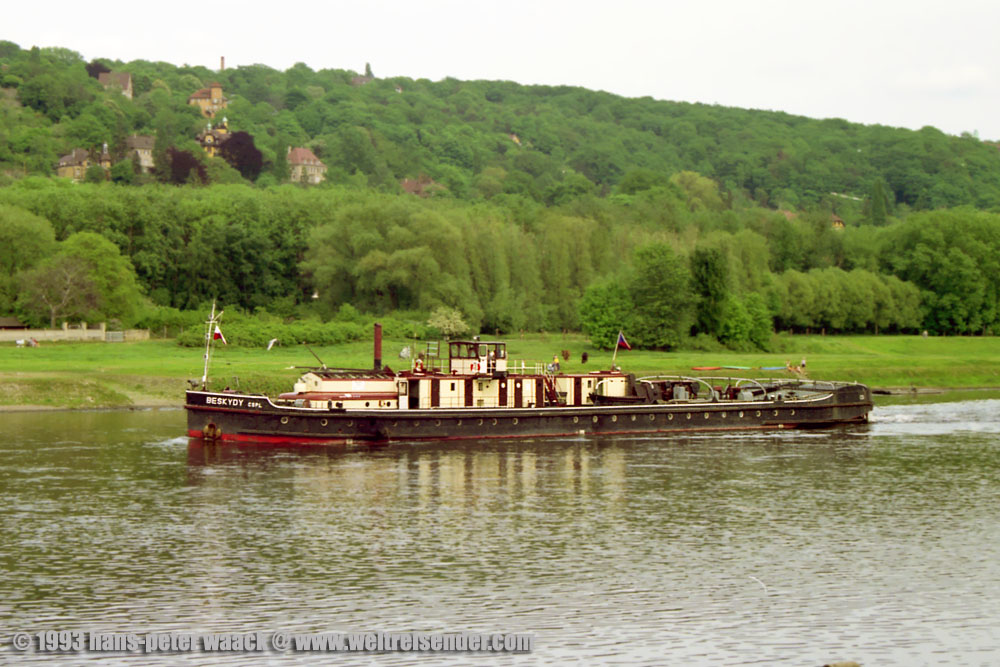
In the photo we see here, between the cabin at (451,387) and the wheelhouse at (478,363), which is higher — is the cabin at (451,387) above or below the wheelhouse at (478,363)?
below

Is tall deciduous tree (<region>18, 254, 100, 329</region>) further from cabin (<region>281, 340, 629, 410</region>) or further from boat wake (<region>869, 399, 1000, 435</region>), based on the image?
boat wake (<region>869, 399, 1000, 435</region>)

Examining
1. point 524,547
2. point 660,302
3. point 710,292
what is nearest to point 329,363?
point 660,302

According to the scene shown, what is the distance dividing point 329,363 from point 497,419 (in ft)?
98.5

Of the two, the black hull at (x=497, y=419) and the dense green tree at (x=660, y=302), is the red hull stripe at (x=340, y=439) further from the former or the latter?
the dense green tree at (x=660, y=302)

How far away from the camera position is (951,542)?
133 ft

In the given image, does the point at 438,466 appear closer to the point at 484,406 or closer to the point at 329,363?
the point at 484,406

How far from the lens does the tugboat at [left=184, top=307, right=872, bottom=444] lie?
211 ft

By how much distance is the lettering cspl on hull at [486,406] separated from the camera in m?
64.4

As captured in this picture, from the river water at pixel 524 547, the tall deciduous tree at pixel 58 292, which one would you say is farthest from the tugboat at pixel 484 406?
the tall deciduous tree at pixel 58 292

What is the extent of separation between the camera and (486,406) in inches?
2726

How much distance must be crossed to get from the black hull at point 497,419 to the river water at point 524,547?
244cm

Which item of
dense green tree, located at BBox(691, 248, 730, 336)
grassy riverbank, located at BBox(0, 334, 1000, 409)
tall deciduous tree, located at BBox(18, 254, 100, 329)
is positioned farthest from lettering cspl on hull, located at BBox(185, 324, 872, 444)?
tall deciduous tree, located at BBox(18, 254, 100, 329)

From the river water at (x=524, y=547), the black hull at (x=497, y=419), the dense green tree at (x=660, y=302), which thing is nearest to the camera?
the river water at (x=524, y=547)

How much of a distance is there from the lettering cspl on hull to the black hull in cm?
6
